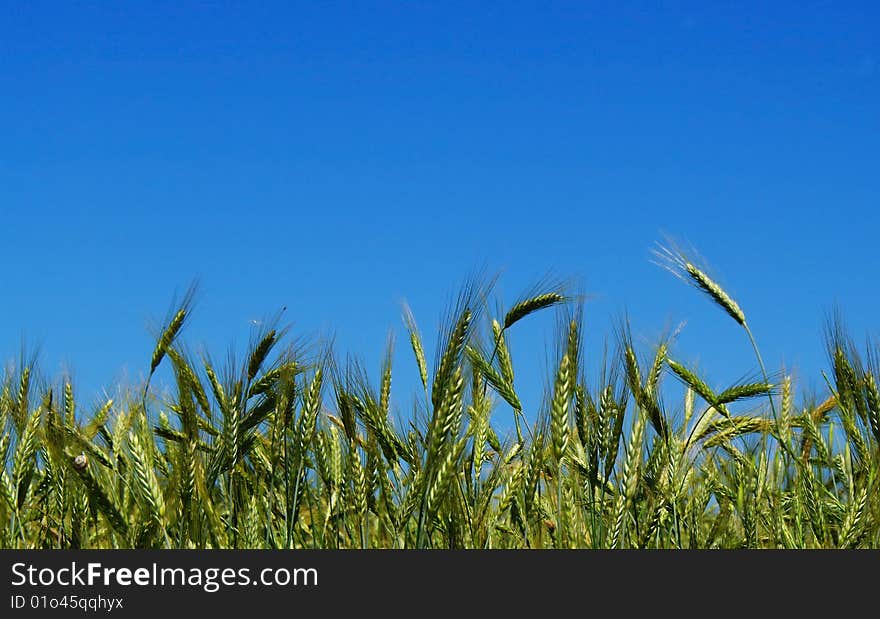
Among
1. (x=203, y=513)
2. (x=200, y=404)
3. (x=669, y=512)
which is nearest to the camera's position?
(x=203, y=513)

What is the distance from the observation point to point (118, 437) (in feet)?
11.5

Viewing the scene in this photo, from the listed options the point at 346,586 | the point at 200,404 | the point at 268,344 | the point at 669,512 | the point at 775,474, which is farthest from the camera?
the point at 775,474

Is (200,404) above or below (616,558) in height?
above

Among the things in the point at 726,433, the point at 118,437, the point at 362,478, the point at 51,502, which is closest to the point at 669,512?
the point at 726,433

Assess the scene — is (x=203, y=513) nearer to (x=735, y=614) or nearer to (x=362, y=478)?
(x=362, y=478)

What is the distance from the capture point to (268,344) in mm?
3434

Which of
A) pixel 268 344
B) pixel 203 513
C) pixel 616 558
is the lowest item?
pixel 616 558

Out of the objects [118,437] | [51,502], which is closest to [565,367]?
[118,437]

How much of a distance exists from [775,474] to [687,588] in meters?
1.91

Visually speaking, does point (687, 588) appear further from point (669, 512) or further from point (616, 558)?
point (669, 512)

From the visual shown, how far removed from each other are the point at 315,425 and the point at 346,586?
690 mm

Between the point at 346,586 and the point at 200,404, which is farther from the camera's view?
the point at 200,404

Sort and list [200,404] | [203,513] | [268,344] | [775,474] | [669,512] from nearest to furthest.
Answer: [203,513] < [268,344] < [200,404] < [669,512] < [775,474]

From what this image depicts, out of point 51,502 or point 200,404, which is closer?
point 200,404
